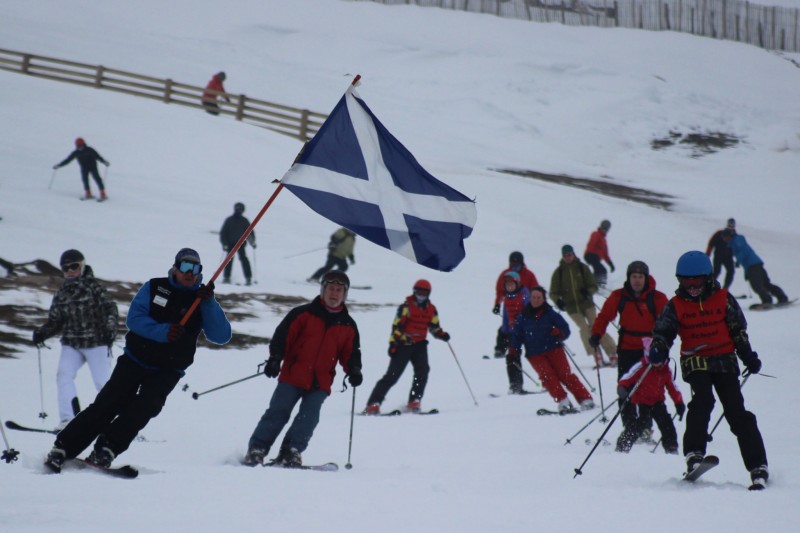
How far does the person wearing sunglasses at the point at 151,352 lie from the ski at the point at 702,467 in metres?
3.09

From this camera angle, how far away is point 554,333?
33.4 feet

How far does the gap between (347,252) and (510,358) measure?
7.76 m

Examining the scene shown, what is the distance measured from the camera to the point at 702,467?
5586 mm

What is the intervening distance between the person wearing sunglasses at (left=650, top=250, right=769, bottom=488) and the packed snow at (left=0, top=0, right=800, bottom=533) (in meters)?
0.42

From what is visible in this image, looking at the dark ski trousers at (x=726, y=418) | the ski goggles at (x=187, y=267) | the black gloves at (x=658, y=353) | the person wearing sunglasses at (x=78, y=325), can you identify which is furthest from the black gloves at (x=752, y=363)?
the person wearing sunglasses at (x=78, y=325)

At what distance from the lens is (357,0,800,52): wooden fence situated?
210 feet

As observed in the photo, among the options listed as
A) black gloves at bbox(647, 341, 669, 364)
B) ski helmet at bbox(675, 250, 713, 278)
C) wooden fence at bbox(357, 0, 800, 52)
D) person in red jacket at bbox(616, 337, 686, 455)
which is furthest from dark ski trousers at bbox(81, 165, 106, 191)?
wooden fence at bbox(357, 0, 800, 52)

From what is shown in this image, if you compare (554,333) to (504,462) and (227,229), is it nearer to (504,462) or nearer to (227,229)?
(504,462)

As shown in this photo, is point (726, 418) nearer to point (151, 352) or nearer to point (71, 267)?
point (151, 352)

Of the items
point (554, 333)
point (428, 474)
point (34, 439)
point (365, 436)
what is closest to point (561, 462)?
point (428, 474)

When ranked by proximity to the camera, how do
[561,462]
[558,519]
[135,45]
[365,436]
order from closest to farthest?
[558,519]
[561,462]
[365,436]
[135,45]

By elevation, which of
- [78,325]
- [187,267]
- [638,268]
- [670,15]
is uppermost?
[670,15]

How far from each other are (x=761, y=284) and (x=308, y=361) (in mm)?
12686

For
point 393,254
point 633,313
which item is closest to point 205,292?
point 633,313
